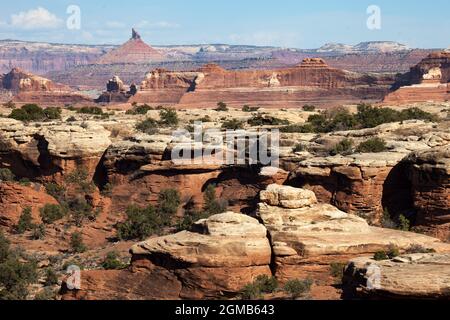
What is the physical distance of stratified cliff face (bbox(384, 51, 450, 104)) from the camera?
8125 centimetres

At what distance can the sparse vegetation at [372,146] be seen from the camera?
84.6ft

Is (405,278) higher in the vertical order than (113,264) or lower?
higher

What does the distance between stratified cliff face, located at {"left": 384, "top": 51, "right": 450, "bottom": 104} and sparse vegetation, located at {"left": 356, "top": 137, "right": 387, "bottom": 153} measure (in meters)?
53.2

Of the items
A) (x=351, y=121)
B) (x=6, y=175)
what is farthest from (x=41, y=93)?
(x=351, y=121)

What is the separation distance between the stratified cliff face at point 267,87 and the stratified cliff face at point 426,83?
487cm

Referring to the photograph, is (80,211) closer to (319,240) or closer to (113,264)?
(113,264)

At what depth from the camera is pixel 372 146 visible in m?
26.0

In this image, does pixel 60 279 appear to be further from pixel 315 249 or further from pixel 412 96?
pixel 412 96

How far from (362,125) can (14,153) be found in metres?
14.9

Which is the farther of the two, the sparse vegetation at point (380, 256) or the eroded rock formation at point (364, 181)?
the eroded rock formation at point (364, 181)

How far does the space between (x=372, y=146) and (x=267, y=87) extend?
249 feet

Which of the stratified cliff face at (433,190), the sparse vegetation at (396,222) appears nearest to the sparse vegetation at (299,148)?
the sparse vegetation at (396,222)

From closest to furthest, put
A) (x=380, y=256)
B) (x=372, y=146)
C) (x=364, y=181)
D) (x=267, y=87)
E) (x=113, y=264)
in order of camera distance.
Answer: (x=380, y=256) < (x=113, y=264) < (x=364, y=181) < (x=372, y=146) < (x=267, y=87)

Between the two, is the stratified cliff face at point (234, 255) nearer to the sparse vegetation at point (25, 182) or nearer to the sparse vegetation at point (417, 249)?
the sparse vegetation at point (417, 249)
